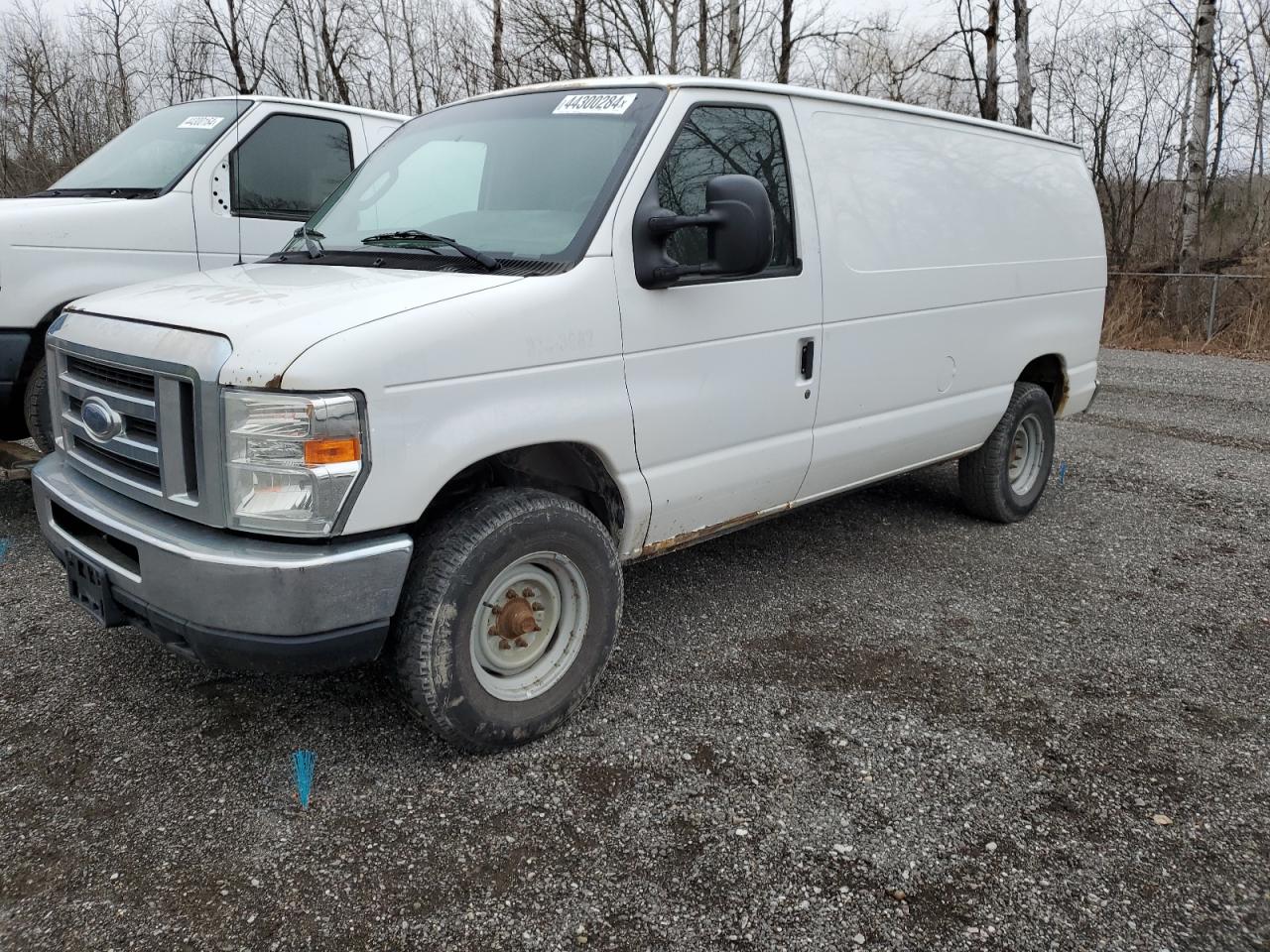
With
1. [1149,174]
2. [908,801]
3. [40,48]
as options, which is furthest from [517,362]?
[1149,174]

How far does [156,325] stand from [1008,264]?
4.22 m

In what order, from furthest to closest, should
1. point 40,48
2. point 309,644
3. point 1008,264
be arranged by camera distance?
point 40,48 < point 1008,264 < point 309,644

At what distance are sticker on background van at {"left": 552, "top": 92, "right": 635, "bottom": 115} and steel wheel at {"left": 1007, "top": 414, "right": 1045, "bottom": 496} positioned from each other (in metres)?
3.43

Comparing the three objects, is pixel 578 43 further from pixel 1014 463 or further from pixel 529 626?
pixel 529 626

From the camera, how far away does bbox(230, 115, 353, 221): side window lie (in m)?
6.08

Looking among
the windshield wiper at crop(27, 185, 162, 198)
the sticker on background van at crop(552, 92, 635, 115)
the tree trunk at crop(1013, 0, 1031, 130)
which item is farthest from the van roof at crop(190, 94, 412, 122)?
the tree trunk at crop(1013, 0, 1031, 130)

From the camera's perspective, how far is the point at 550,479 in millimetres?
3600

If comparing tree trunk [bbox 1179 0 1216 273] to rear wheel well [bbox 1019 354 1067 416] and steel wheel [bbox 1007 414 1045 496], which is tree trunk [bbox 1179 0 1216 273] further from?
steel wheel [bbox 1007 414 1045 496]

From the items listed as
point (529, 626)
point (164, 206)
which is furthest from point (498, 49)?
point (529, 626)

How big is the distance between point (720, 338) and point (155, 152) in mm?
4301

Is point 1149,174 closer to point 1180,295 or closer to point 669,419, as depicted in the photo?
point 1180,295

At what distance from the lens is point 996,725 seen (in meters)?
3.51

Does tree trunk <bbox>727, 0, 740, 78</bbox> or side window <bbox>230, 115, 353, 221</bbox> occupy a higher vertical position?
tree trunk <bbox>727, 0, 740, 78</bbox>

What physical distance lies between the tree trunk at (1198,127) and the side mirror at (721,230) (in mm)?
15692
